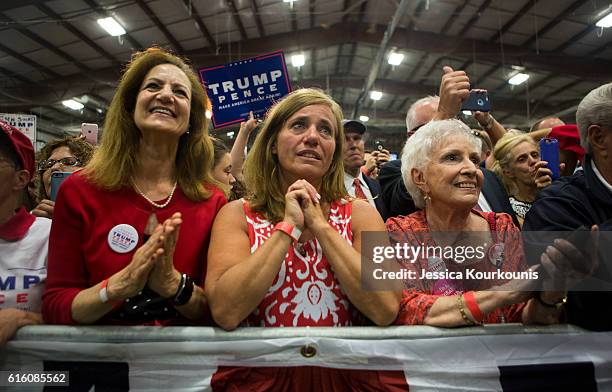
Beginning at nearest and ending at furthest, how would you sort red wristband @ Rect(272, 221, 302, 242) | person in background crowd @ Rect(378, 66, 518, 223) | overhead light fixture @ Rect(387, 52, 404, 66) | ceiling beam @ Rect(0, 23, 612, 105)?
red wristband @ Rect(272, 221, 302, 242) < person in background crowd @ Rect(378, 66, 518, 223) < ceiling beam @ Rect(0, 23, 612, 105) < overhead light fixture @ Rect(387, 52, 404, 66)

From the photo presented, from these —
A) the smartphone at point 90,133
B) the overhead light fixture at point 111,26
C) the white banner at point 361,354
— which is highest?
the overhead light fixture at point 111,26

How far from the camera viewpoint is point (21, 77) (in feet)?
28.5

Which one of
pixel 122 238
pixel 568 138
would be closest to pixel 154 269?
pixel 122 238

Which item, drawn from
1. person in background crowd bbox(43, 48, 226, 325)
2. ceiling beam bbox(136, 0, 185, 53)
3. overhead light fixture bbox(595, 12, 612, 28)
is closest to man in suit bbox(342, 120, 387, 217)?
person in background crowd bbox(43, 48, 226, 325)

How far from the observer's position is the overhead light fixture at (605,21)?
6.99 meters

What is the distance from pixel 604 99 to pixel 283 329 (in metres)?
1.39

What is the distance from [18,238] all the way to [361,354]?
4.13ft

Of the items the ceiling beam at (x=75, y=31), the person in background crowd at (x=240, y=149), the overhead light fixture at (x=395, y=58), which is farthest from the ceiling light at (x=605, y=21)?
the ceiling beam at (x=75, y=31)

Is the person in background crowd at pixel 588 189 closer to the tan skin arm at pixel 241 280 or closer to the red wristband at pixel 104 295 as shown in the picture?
the tan skin arm at pixel 241 280

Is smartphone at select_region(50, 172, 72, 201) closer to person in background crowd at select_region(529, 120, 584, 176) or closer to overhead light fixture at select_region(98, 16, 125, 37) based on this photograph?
person in background crowd at select_region(529, 120, 584, 176)

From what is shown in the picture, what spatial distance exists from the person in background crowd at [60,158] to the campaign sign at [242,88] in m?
1.32

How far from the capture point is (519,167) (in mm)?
2777

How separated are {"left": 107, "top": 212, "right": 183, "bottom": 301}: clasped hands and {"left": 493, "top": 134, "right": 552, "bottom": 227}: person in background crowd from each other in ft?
7.53

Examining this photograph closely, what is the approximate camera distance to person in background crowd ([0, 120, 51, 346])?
1401mm
